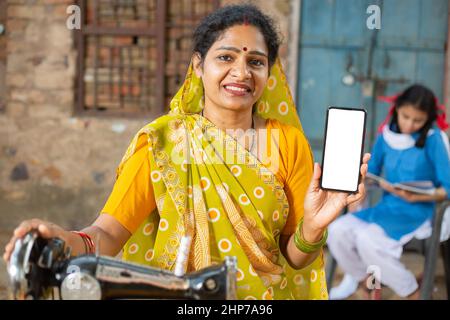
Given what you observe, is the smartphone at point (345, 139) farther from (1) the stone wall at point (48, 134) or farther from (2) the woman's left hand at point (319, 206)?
(1) the stone wall at point (48, 134)

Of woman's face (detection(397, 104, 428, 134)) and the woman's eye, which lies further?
woman's face (detection(397, 104, 428, 134))

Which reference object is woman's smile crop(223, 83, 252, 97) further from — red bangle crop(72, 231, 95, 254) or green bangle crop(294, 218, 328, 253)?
red bangle crop(72, 231, 95, 254)

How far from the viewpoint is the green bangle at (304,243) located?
2115 millimetres

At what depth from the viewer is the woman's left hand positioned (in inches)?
76.0

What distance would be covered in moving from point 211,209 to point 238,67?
0.41m

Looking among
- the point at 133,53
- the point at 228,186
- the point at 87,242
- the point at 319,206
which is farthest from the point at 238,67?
the point at 133,53

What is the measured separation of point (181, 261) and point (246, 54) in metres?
0.69

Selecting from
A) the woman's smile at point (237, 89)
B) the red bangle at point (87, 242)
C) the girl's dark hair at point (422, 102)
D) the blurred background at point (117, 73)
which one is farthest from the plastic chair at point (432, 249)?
the red bangle at point (87, 242)

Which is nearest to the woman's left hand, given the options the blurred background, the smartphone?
the smartphone

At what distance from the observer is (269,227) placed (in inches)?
85.2

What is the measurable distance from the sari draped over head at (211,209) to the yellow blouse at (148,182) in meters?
0.03

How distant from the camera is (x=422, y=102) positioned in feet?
14.4

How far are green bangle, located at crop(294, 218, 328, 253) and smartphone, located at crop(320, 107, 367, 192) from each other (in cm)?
36

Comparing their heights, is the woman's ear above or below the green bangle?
above
